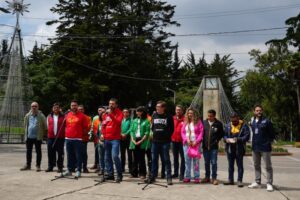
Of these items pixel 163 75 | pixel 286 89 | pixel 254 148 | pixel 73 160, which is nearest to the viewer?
pixel 254 148

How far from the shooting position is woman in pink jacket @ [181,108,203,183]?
1127 cm

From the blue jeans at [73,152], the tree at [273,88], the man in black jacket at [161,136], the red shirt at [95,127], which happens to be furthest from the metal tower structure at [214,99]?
the tree at [273,88]

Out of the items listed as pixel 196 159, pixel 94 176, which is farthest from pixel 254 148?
pixel 94 176

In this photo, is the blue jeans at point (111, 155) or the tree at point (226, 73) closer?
the blue jeans at point (111, 155)

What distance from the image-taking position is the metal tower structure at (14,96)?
3188cm

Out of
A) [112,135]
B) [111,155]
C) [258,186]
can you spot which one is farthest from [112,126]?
[258,186]

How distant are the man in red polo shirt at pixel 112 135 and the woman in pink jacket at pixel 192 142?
5.47ft

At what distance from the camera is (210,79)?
2656cm

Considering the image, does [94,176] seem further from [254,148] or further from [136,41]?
[136,41]

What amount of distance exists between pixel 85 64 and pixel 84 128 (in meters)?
35.3

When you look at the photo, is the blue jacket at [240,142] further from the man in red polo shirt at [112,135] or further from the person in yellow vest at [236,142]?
the man in red polo shirt at [112,135]

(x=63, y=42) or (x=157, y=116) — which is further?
(x=63, y=42)

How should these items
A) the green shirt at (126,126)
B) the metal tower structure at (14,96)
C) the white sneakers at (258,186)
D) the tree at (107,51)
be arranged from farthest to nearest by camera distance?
the tree at (107,51) → the metal tower structure at (14,96) → the green shirt at (126,126) → the white sneakers at (258,186)

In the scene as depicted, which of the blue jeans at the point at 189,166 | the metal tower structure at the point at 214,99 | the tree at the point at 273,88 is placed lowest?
the blue jeans at the point at 189,166
